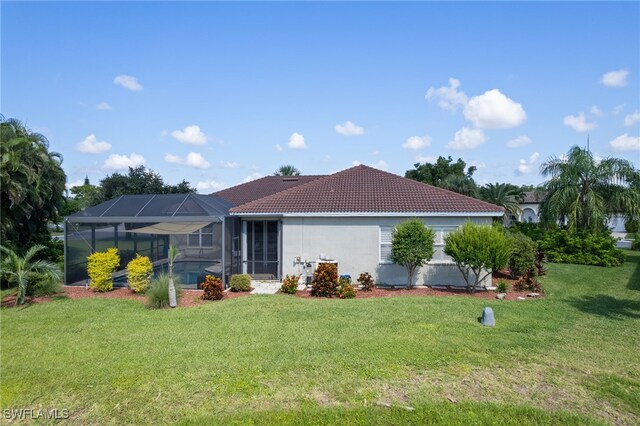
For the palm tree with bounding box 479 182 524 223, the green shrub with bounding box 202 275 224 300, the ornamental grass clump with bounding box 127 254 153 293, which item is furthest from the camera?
the palm tree with bounding box 479 182 524 223

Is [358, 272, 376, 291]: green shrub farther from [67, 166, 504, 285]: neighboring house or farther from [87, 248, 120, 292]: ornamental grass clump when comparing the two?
[87, 248, 120, 292]: ornamental grass clump

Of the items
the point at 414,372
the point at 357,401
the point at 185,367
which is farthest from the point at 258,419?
the point at 414,372

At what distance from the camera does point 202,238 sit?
63.5 feet

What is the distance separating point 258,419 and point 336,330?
4637 mm

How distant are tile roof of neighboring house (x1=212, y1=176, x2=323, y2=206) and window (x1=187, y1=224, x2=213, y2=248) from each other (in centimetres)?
457

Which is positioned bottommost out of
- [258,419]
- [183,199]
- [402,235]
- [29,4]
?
[258,419]

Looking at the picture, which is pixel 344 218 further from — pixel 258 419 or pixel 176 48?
pixel 258 419

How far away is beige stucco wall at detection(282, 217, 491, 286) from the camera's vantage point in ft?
57.0

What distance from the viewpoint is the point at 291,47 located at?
58.0 ft

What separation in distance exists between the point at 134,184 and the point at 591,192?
45058 millimetres

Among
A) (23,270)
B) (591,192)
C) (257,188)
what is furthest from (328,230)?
(591,192)

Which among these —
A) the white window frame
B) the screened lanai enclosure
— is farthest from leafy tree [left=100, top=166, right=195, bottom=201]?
the white window frame

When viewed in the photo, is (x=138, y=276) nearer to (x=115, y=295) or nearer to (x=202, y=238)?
(x=115, y=295)

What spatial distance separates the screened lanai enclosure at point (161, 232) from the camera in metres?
16.8
